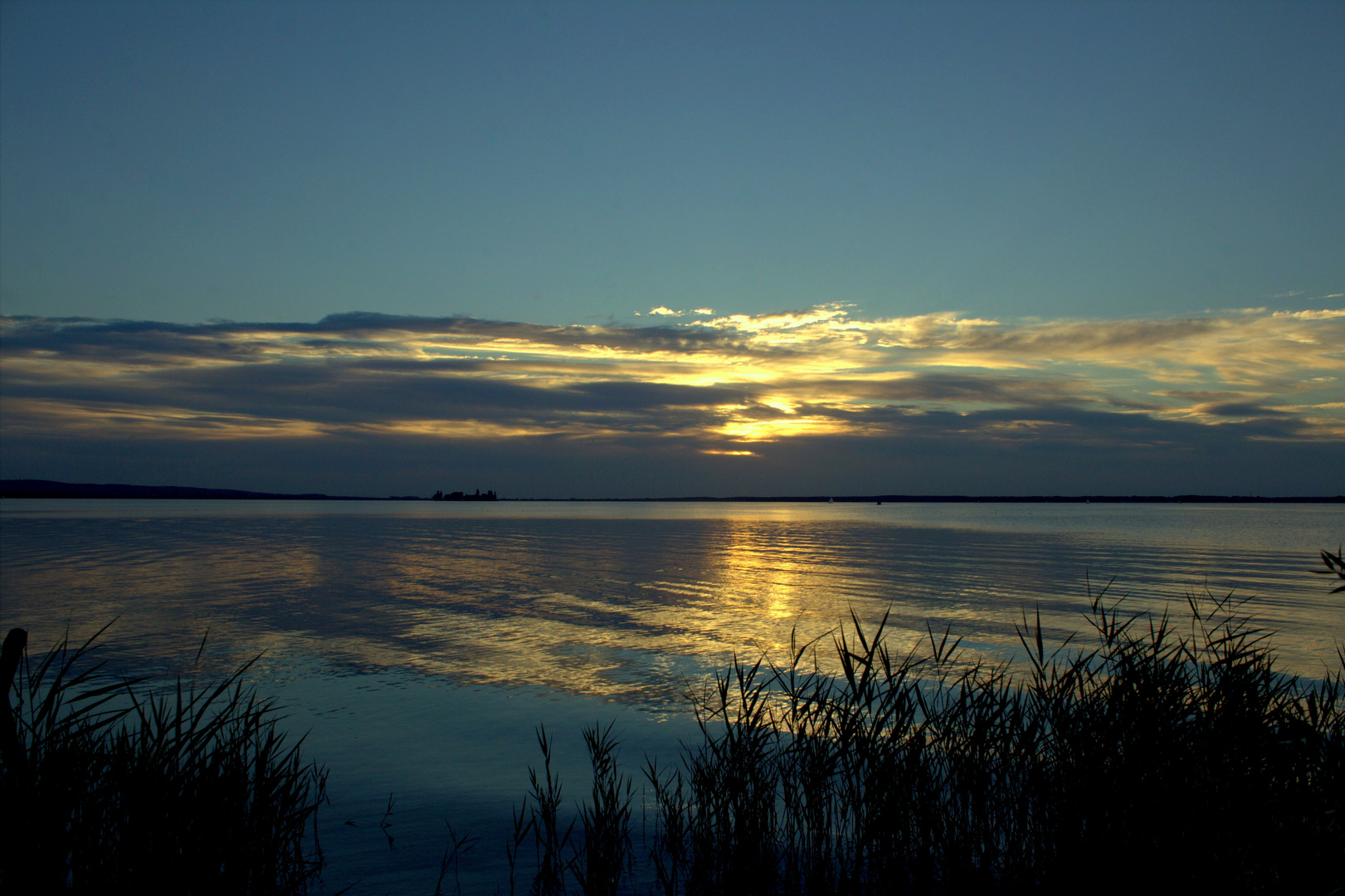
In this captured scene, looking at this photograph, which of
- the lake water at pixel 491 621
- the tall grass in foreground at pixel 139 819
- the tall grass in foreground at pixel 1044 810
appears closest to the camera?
the tall grass in foreground at pixel 139 819

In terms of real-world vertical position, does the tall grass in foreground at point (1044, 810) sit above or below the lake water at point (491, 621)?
above

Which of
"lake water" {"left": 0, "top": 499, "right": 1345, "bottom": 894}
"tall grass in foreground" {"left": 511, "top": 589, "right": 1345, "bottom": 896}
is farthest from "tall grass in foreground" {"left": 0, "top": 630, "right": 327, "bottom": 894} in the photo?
"tall grass in foreground" {"left": 511, "top": 589, "right": 1345, "bottom": 896}

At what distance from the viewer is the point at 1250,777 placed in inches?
240

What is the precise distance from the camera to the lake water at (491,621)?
10.4 meters

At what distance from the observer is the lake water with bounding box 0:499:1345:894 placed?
10359 mm

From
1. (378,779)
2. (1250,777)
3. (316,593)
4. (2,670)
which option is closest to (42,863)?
(2,670)

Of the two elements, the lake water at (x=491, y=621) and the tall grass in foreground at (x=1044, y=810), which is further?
the lake water at (x=491, y=621)

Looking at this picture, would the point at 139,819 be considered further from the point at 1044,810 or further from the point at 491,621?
the point at 491,621

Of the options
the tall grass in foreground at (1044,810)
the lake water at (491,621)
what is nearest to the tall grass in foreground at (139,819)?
the lake water at (491,621)

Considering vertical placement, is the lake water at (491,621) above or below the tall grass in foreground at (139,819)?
below

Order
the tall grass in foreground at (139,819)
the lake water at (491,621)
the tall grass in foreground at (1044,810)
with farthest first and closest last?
the lake water at (491,621) → the tall grass in foreground at (1044,810) → the tall grass in foreground at (139,819)

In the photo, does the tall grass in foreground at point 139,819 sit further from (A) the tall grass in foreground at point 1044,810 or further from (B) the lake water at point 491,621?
(A) the tall grass in foreground at point 1044,810

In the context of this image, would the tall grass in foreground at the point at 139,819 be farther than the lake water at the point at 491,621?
No

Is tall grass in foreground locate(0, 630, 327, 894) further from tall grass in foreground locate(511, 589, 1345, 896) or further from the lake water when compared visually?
tall grass in foreground locate(511, 589, 1345, 896)
